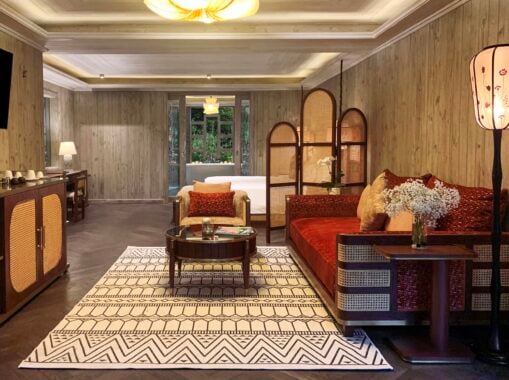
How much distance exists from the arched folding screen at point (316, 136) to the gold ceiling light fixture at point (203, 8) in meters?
3.12

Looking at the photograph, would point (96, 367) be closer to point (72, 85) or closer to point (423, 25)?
point (423, 25)

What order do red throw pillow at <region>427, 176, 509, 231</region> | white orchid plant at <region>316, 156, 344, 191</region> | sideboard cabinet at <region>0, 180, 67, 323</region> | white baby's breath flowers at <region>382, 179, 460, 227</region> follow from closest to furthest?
1. white baby's breath flowers at <region>382, 179, 460, 227</region>
2. red throw pillow at <region>427, 176, 509, 231</region>
3. sideboard cabinet at <region>0, 180, 67, 323</region>
4. white orchid plant at <region>316, 156, 344, 191</region>

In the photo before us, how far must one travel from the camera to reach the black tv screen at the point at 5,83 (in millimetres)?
4805

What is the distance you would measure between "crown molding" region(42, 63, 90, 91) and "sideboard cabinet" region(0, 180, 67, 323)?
165 inches

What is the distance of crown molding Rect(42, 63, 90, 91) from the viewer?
8465 mm

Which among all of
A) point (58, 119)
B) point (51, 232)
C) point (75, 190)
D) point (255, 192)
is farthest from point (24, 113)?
point (58, 119)

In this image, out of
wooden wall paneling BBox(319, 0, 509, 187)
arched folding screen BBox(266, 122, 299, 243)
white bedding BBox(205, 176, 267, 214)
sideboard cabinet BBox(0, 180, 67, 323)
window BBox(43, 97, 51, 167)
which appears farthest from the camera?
window BBox(43, 97, 51, 167)

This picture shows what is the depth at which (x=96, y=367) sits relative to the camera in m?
2.88

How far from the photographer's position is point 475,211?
11.0 ft

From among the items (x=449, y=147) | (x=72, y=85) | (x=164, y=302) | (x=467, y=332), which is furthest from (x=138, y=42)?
(x=72, y=85)

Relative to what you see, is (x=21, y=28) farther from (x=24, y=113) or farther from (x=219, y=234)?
(x=219, y=234)

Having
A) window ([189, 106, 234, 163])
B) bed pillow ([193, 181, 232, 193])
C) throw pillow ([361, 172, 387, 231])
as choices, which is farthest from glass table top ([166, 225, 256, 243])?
window ([189, 106, 234, 163])

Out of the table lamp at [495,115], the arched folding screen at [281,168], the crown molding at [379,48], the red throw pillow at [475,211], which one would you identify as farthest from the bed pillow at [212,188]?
the table lamp at [495,115]

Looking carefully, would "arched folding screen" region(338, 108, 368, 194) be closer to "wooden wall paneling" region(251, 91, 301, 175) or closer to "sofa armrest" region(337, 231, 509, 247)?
"sofa armrest" region(337, 231, 509, 247)
